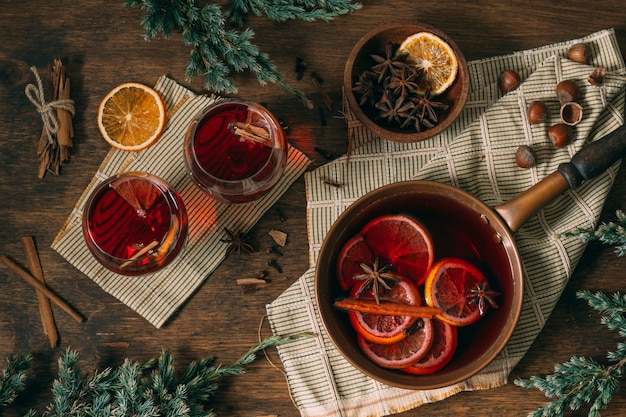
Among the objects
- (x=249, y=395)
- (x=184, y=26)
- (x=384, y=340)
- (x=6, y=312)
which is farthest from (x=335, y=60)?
(x=6, y=312)

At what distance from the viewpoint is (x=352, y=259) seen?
147cm

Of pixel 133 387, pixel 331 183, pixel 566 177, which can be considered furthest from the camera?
pixel 331 183

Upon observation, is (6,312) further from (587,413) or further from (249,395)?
(587,413)

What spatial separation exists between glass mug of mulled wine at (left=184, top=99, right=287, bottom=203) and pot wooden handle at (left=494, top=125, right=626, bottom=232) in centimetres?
55

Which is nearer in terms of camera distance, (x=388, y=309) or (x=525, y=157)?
(x=388, y=309)

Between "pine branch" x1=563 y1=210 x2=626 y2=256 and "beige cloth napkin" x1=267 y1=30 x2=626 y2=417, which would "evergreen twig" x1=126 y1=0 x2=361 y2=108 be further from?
"pine branch" x1=563 y1=210 x2=626 y2=256

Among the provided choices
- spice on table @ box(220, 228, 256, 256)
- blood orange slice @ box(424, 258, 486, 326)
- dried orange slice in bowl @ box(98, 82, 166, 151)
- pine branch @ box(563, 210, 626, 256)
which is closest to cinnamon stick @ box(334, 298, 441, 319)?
blood orange slice @ box(424, 258, 486, 326)

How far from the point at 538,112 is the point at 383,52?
0.43 meters

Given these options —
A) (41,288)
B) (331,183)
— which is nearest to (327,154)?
(331,183)

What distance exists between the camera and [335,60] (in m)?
1.63

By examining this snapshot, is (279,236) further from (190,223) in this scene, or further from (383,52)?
(383,52)

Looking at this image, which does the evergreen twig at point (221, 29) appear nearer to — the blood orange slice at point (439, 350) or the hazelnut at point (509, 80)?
the hazelnut at point (509, 80)

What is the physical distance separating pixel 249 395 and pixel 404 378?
0.47m

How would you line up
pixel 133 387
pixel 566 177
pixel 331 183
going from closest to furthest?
1. pixel 566 177
2. pixel 133 387
3. pixel 331 183
